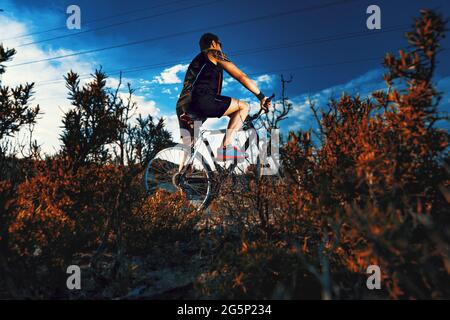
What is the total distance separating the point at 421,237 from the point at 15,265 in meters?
3.26

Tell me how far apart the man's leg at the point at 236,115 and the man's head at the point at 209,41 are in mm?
936

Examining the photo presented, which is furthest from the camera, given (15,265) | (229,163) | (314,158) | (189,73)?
(189,73)

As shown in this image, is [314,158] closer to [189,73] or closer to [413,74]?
[413,74]

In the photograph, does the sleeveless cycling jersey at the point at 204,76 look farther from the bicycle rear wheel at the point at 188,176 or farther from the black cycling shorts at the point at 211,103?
the bicycle rear wheel at the point at 188,176

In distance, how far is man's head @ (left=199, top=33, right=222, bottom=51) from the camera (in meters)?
4.89

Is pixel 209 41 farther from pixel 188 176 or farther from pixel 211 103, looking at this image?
pixel 188 176

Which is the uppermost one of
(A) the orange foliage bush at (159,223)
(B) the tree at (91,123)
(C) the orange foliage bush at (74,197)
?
(B) the tree at (91,123)

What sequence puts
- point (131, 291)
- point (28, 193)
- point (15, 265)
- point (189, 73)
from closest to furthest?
point (15, 265) < point (131, 291) < point (28, 193) < point (189, 73)

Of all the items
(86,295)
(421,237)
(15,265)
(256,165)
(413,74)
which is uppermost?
(413,74)

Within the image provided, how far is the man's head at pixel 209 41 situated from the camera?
489 centimetres

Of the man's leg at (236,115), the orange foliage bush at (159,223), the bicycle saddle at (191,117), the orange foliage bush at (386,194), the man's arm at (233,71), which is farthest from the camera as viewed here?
the bicycle saddle at (191,117)

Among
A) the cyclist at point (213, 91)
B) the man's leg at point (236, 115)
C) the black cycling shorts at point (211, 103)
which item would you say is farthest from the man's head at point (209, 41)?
the man's leg at point (236, 115)
